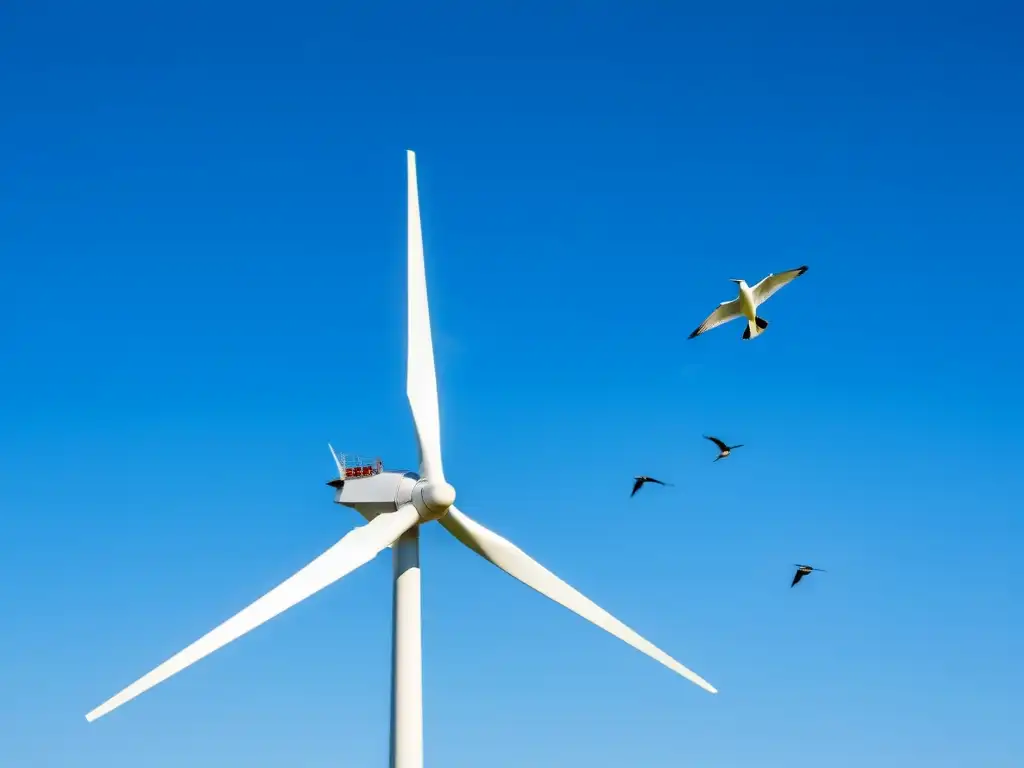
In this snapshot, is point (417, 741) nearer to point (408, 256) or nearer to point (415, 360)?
point (415, 360)

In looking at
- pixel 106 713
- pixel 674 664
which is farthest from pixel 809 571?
pixel 106 713

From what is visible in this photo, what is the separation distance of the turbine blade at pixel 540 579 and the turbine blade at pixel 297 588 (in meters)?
2.69

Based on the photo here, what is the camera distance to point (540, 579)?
199ft

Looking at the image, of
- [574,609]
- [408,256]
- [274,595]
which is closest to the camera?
[274,595]

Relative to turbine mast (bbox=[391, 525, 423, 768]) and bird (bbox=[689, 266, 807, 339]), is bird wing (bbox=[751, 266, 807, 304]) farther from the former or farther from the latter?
turbine mast (bbox=[391, 525, 423, 768])

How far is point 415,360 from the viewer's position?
207 ft

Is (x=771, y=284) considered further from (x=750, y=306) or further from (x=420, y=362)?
(x=420, y=362)

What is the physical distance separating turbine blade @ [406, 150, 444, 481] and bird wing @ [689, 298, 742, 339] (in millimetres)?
11805

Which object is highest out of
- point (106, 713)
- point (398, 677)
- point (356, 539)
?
point (356, 539)

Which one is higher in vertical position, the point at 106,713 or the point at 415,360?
the point at 415,360

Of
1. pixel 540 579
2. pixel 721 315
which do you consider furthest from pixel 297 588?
pixel 721 315

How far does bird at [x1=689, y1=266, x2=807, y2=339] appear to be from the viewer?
185 feet

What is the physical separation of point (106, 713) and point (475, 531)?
1750 cm

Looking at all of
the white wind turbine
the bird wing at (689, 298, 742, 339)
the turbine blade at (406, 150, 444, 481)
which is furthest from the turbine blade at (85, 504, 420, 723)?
the bird wing at (689, 298, 742, 339)
